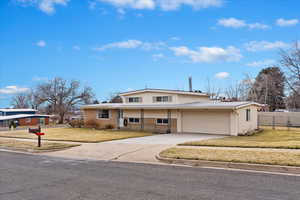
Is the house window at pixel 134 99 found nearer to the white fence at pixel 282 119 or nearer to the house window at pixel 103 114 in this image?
the house window at pixel 103 114

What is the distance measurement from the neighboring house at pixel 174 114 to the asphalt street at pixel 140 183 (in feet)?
44.8

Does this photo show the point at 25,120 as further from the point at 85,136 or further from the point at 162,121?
the point at 162,121

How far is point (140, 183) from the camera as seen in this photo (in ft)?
23.5

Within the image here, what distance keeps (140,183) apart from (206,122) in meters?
16.7

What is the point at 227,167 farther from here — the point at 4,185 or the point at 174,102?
the point at 174,102

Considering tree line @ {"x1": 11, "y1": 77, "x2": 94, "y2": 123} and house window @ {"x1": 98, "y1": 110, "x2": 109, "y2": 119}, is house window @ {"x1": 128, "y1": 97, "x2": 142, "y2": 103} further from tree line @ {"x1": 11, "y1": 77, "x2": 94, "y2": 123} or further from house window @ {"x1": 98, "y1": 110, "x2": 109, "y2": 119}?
tree line @ {"x1": 11, "y1": 77, "x2": 94, "y2": 123}

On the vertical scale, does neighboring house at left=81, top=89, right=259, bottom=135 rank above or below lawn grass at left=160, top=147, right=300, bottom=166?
above

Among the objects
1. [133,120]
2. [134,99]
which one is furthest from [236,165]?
[134,99]

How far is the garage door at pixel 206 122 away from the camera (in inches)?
866

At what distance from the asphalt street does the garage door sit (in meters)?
13.7

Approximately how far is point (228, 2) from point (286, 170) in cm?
1291

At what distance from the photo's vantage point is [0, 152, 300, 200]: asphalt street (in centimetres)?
603

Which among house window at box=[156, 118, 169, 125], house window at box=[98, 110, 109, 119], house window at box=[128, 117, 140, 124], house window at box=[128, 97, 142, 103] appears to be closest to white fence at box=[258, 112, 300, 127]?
house window at box=[156, 118, 169, 125]

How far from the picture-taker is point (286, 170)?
8.29m
